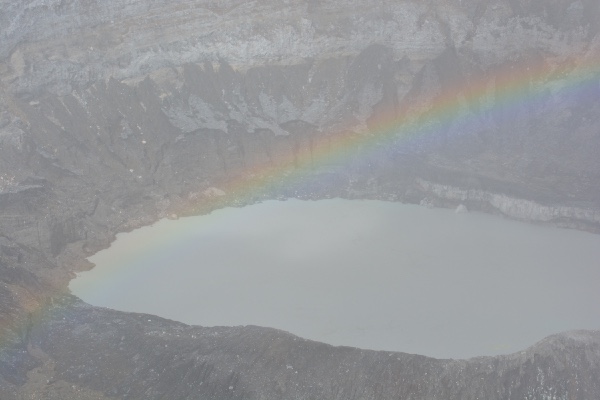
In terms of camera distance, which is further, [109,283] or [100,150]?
[100,150]

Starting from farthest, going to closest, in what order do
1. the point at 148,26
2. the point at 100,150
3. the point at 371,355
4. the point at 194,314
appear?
the point at 148,26 < the point at 100,150 < the point at 194,314 < the point at 371,355

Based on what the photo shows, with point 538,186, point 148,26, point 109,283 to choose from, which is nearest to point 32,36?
point 148,26

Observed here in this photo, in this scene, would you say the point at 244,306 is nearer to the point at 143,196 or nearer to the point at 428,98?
the point at 143,196

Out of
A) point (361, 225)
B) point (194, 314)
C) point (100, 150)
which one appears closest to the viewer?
point (194, 314)

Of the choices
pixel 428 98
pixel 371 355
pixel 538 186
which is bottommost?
pixel 371 355

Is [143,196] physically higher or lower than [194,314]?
higher

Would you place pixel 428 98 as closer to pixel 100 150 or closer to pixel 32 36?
pixel 100 150
